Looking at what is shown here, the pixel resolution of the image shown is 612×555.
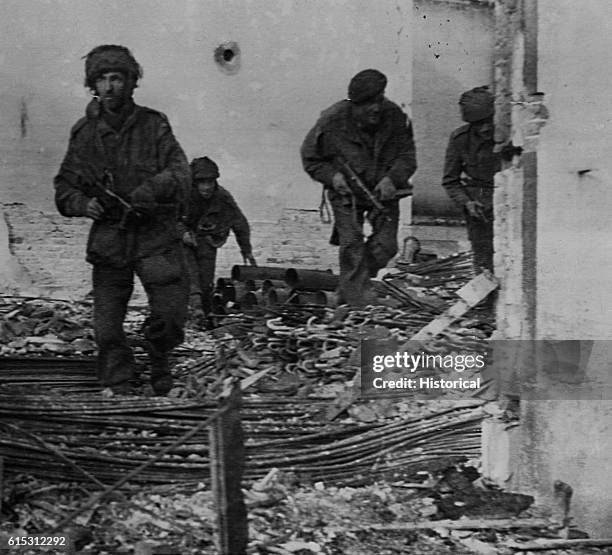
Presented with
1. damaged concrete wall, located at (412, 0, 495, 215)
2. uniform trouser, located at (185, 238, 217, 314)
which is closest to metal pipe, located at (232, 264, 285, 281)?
uniform trouser, located at (185, 238, 217, 314)

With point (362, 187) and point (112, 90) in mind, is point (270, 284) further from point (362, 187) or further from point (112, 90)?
point (112, 90)

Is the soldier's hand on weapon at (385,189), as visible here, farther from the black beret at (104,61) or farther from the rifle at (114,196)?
the black beret at (104,61)

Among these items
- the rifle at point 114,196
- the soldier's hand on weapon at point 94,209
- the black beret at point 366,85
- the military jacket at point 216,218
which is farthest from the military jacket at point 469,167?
the soldier's hand on weapon at point 94,209

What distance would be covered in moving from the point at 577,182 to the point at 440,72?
0.89 meters

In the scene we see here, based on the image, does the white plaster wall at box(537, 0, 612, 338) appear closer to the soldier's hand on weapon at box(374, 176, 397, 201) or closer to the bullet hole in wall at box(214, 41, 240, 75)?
the soldier's hand on weapon at box(374, 176, 397, 201)

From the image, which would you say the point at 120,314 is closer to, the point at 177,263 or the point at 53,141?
the point at 177,263

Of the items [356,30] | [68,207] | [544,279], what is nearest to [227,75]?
[356,30]

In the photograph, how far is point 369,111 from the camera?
5176 millimetres

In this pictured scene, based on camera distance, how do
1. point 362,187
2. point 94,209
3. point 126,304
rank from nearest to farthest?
point 94,209 < point 126,304 < point 362,187

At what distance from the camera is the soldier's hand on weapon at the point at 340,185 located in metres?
5.19

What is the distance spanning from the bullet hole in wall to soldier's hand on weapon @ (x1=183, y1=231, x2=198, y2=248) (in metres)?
0.82

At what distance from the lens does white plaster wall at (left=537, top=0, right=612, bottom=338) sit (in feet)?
17.1

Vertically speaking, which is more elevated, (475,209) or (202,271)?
(475,209)

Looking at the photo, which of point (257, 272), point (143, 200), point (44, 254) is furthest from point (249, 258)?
point (44, 254)
